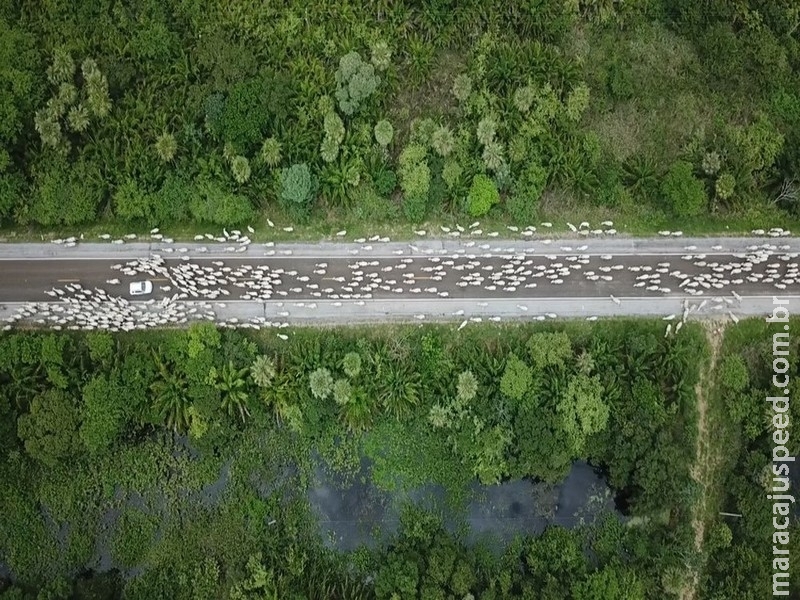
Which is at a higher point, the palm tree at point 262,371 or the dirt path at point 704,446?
the palm tree at point 262,371

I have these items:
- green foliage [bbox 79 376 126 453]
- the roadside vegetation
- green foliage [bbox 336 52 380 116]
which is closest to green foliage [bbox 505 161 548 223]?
green foliage [bbox 336 52 380 116]

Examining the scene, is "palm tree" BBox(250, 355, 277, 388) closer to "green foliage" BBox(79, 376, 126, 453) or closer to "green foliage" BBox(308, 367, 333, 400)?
"green foliage" BBox(308, 367, 333, 400)

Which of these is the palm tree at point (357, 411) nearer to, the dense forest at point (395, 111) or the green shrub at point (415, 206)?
the dense forest at point (395, 111)

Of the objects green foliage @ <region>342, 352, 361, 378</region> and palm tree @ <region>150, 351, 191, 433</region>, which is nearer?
palm tree @ <region>150, 351, 191, 433</region>

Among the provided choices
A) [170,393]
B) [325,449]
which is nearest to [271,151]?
[170,393]

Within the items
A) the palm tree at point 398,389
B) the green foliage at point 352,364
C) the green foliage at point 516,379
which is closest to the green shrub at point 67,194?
the green foliage at point 352,364
